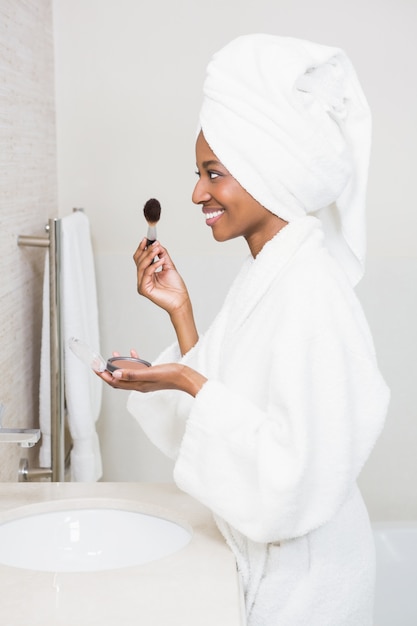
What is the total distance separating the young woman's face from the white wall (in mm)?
1057

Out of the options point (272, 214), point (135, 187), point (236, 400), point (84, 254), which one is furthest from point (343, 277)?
point (135, 187)

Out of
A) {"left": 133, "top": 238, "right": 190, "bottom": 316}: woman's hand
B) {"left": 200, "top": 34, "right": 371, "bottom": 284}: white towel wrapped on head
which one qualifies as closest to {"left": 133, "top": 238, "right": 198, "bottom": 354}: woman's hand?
{"left": 133, "top": 238, "right": 190, "bottom": 316}: woman's hand

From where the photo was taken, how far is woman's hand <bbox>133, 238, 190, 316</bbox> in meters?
1.50

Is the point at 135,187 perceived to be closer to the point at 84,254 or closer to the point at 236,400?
the point at 84,254

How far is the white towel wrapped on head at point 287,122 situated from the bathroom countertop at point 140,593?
0.50m

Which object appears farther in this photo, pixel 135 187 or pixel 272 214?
pixel 135 187

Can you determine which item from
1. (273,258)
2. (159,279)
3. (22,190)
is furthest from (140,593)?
(22,190)

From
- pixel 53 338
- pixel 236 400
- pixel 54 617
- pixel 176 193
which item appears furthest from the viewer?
pixel 176 193

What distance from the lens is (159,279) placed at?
5.04 feet

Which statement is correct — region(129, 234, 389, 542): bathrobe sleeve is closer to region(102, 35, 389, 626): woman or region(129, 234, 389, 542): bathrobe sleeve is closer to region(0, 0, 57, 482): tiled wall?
region(102, 35, 389, 626): woman

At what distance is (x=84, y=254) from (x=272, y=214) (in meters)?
0.95

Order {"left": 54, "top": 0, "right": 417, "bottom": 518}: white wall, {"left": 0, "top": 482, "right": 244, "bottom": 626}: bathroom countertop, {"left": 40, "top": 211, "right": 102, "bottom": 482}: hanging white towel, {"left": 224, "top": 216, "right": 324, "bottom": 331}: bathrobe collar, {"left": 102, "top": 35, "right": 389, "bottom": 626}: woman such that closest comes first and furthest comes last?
{"left": 0, "top": 482, "right": 244, "bottom": 626}: bathroom countertop
{"left": 102, "top": 35, "right": 389, "bottom": 626}: woman
{"left": 224, "top": 216, "right": 324, "bottom": 331}: bathrobe collar
{"left": 40, "top": 211, "right": 102, "bottom": 482}: hanging white towel
{"left": 54, "top": 0, "right": 417, "bottom": 518}: white wall

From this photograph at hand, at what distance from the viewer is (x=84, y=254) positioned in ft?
7.13

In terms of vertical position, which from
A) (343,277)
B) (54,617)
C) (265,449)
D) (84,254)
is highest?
(84,254)
